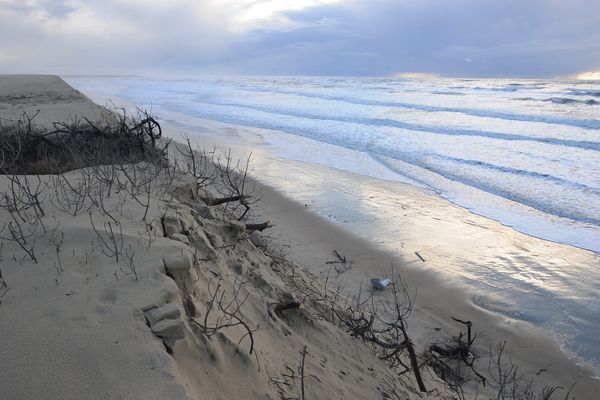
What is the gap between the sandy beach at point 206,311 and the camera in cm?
216

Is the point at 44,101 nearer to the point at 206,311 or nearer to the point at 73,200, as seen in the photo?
the point at 73,200

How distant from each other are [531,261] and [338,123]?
651 inches

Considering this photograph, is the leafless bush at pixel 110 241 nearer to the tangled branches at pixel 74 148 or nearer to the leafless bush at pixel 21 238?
the leafless bush at pixel 21 238

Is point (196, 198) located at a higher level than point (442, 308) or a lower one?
higher

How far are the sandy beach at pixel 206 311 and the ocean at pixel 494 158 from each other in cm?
47

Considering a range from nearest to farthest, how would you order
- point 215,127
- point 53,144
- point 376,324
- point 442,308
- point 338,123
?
point 376,324 < point 442,308 < point 53,144 < point 215,127 < point 338,123

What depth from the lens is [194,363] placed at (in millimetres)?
2406

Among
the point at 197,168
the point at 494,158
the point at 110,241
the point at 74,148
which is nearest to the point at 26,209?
the point at 110,241

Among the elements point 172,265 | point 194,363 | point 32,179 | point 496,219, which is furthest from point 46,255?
point 496,219

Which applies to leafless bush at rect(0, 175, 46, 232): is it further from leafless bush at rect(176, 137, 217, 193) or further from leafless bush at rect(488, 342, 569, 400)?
leafless bush at rect(488, 342, 569, 400)

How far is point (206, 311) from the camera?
2.95 m

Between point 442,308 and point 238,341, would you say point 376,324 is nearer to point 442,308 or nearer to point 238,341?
point 442,308

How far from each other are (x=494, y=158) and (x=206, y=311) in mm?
14055

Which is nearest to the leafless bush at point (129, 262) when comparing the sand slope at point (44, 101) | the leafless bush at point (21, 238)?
the leafless bush at point (21, 238)
